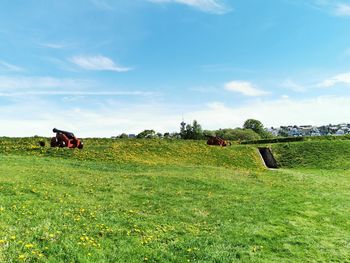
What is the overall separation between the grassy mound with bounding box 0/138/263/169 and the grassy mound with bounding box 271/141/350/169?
15.2 ft

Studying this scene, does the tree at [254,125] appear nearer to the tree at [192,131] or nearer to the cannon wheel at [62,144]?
the tree at [192,131]

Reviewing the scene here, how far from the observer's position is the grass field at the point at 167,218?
11.6 metres

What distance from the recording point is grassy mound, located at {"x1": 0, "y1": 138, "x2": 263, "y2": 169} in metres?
41.2

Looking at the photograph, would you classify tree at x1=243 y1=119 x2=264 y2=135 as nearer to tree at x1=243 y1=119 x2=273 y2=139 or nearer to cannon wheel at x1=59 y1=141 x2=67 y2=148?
tree at x1=243 y1=119 x2=273 y2=139

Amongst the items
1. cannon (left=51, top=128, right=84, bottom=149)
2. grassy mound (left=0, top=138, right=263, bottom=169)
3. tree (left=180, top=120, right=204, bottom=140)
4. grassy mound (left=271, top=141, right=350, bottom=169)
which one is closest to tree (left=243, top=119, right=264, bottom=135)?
tree (left=180, top=120, right=204, bottom=140)

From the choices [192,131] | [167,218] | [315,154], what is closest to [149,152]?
[315,154]

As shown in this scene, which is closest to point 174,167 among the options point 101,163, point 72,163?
point 101,163

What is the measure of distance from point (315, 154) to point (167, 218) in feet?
143

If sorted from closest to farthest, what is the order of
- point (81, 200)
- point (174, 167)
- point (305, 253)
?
point (305, 253) < point (81, 200) < point (174, 167)

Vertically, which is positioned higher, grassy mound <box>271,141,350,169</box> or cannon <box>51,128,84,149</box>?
cannon <box>51,128,84,149</box>

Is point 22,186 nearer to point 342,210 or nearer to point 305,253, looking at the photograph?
point 305,253

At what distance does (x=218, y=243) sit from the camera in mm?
14203

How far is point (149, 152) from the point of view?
4781cm

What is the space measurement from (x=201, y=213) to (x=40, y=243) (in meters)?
10.2
